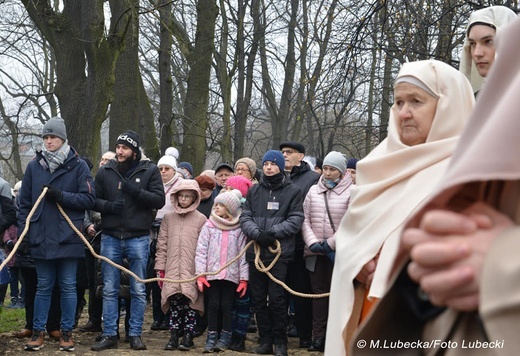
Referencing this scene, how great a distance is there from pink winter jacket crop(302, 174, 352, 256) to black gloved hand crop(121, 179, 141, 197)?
1.85 meters

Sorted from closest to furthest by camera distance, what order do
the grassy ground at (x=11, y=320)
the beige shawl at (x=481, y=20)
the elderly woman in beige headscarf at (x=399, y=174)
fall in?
1. the elderly woman in beige headscarf at (x=399, y=174)
2. the beige shawl at (x=481, y=20)
3. the grassy ground at (x=11, y=320)

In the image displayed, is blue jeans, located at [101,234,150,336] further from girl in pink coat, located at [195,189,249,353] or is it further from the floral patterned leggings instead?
girl in pink coat, located at [195,189,249,353]

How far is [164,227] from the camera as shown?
8.96 m

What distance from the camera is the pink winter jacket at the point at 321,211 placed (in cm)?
861

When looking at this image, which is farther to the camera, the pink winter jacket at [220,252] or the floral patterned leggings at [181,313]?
the floral patterned leggings at [181,313]

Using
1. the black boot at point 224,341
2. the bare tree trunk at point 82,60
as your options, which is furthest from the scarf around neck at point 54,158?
the bare tree trunk at point 82,60

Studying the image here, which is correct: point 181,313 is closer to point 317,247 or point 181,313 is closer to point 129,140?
point 317,247

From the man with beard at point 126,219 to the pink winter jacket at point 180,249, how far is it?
0.27 metres

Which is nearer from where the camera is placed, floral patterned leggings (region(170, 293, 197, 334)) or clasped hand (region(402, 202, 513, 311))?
clasped hand (region(402, 202, 513, 311))

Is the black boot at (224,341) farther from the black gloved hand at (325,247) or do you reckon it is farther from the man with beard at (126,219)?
the black gloved hand at (325,247)

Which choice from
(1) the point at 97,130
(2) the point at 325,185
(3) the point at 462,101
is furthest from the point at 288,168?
(3) the point at 462,101

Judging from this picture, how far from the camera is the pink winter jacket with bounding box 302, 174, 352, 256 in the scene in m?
8.61

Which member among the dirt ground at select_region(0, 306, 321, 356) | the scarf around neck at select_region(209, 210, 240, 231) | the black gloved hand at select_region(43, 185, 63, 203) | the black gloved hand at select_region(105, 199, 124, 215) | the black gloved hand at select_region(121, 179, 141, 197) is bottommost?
the dirt ground at select_region(0, 306, 321, 356)

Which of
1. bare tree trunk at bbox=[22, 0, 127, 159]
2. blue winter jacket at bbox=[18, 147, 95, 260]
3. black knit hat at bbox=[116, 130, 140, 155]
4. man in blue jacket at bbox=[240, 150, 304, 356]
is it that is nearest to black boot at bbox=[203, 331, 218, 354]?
man in blue jacket at bbox=[240, 150, 304, 356]
